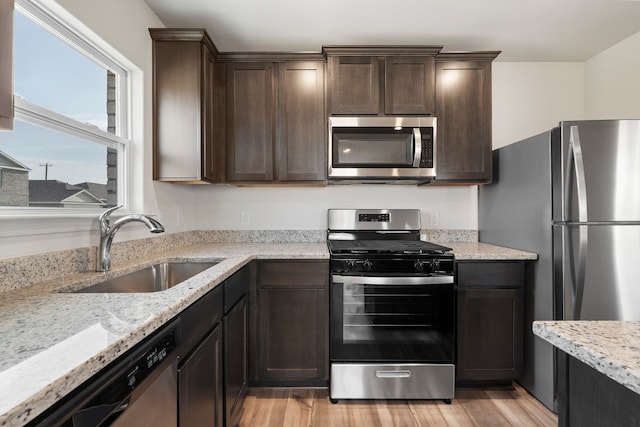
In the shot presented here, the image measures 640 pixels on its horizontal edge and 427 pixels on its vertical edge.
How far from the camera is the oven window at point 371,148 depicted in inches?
94.7

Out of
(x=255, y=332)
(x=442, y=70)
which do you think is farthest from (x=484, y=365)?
(x=442, y=70)

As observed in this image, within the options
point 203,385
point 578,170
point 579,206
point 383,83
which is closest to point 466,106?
point 383,83

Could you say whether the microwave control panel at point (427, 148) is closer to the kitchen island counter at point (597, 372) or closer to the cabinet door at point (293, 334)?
the cabinet door at point (293, 334)

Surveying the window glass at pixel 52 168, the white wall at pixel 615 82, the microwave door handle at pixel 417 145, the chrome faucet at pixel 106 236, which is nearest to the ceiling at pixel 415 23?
the white wall at pixel 615 82

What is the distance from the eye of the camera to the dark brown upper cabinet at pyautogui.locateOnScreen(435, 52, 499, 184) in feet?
8.11

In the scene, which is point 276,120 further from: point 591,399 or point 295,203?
point 591,399

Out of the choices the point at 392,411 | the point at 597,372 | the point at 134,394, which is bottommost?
the point at 392,411

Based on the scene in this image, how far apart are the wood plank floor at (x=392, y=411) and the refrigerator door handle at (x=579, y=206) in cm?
70

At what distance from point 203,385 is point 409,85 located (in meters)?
2.26

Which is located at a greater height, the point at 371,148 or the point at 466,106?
the point at 466,106

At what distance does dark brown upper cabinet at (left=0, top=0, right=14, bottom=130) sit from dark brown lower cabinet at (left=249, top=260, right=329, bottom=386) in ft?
5.00

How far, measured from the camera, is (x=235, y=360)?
1.78 metres

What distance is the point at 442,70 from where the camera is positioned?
247 cm

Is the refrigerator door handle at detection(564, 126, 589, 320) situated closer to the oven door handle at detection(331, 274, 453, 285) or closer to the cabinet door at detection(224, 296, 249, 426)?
the oven door handle at detection(331, 274, 453, 285)
